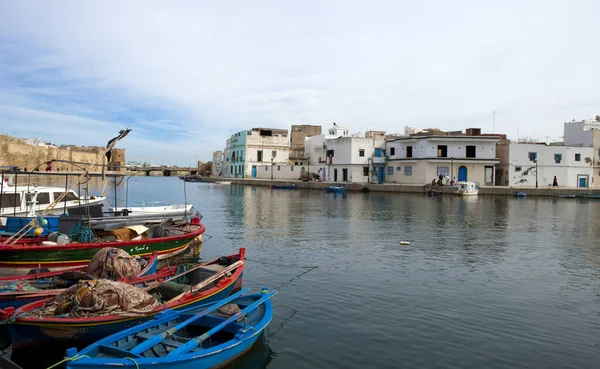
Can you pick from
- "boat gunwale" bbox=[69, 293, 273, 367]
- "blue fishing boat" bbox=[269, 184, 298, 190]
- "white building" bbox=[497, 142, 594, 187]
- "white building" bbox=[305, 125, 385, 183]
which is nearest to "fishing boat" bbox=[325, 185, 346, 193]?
"white building" bbox=[305, 125, 385, 183]

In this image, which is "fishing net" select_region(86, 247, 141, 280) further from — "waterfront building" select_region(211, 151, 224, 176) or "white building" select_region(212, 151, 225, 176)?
"waterfront building" select_region(211, 151, 224, 176)

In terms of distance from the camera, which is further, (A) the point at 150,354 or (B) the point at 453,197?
(B) the point at 453,197

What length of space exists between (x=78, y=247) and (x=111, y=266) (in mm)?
3629

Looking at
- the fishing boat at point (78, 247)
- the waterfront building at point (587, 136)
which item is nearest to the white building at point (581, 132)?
the waterfront building at point (587, 136)

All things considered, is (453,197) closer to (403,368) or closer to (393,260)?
(393,260)

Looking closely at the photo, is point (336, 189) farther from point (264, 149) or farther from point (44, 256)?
point (44, 256)

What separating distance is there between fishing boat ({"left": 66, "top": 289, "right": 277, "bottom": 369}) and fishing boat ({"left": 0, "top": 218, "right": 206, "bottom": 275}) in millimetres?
6509

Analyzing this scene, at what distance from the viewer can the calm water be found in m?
9.05

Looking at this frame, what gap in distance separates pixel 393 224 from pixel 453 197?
26.2m

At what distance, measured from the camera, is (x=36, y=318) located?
8.08 meters

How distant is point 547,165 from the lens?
59.1 metres

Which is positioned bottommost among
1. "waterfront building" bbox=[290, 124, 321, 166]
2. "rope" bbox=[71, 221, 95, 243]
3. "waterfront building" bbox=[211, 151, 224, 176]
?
"rope" bbox=[71, 221, 95, 243]

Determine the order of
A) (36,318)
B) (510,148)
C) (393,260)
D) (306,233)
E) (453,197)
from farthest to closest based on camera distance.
Answer: 1. (510,148)
2. (453,197)
3. (306,233)
4. (393,260)
5. (36,318)

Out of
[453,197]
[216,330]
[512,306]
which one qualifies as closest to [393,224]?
[512,306]
